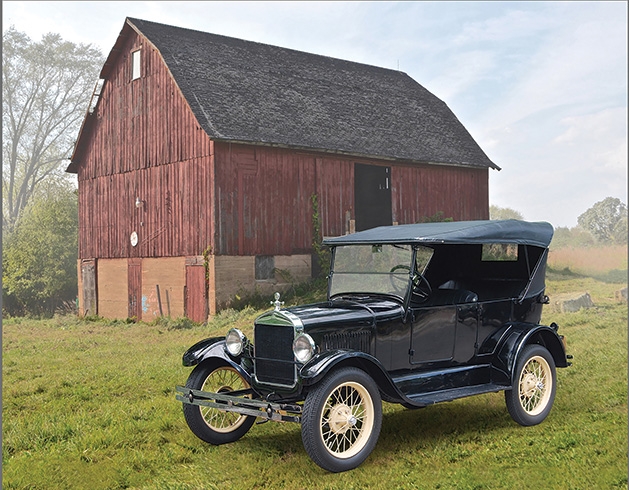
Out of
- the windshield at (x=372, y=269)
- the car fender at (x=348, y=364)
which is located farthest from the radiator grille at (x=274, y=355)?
the windshield at (x=372, y=269)

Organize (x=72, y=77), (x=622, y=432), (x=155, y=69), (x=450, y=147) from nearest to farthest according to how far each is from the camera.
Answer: (x=622, y=432)
(x=155, y=69)
(x=450, y=147)
(x=72, y=77)

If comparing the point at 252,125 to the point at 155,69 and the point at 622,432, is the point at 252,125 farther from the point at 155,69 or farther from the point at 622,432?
the point at 622,432

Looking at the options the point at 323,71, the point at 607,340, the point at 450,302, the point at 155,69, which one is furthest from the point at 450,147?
the point at 450,302

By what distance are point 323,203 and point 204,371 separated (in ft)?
54.9

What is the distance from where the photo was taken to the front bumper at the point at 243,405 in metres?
6.87

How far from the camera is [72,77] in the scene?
1650 inches

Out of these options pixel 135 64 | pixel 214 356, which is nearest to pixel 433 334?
pixel 214 356

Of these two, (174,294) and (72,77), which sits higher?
(72,77)

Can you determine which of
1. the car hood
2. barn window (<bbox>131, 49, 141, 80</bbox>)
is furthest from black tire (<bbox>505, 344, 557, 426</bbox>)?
barn window (<bbox>131, 49, 141, 80</bbox>)

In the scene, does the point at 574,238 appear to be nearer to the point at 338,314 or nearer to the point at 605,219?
the point at 605,219

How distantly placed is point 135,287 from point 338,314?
18.5 m

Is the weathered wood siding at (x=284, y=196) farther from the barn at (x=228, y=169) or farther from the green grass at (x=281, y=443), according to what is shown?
the green grass at (x=281, y=443)

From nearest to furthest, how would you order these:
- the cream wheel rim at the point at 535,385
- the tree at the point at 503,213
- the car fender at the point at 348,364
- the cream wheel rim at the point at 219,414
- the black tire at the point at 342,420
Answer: the black tire at the point at 342,420, the car fender at the point at 348,364, the cream wheel rim at the point at 219,414, the cream wheel rim at the point at 535,385, the tree at the point at 503,213

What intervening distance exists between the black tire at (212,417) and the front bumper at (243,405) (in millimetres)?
144
